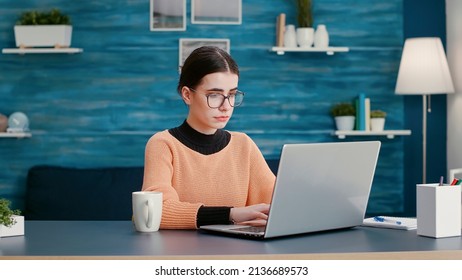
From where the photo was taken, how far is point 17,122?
14.3 feet

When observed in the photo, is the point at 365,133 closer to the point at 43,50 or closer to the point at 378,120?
the point at 378,120

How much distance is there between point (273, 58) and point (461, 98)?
1.14m

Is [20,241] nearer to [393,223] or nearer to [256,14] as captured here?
[393,223]

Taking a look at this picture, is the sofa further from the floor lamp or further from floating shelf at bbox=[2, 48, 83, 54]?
the floor lamp

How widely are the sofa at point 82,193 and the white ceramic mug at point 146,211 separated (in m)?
1.99

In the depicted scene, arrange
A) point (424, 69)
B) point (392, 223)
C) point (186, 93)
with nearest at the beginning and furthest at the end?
point (392, 223)
point (186, 93)
point (424, 69)

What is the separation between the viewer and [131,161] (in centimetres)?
453

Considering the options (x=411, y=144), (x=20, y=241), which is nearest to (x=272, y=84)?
(x=411, y=144)

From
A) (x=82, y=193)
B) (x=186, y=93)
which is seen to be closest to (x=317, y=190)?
(x=186, y=93)

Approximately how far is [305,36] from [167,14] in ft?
2.73

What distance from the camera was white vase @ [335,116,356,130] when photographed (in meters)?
4.47

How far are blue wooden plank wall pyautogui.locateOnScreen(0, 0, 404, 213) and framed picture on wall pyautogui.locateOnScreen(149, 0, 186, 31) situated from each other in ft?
0.14

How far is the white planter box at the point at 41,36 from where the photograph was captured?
4328mm

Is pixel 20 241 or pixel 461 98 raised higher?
pixel 461 98
